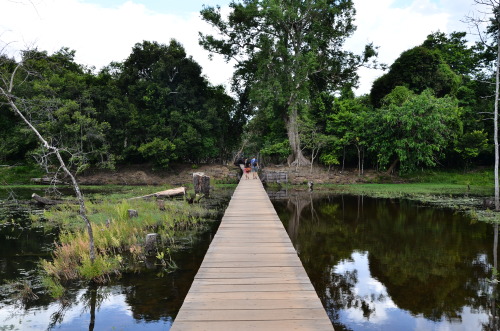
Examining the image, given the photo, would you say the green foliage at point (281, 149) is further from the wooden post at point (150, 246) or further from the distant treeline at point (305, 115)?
the wooden post at point (150, 246)

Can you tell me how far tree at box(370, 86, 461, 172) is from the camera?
22.5 meters

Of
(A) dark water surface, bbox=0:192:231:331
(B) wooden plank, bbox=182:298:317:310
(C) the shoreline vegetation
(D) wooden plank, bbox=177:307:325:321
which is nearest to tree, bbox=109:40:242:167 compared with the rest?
(C) the shoreline vegetation

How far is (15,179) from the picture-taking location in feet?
84.0

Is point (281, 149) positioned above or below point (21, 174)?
above

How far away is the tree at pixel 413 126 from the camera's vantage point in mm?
22531

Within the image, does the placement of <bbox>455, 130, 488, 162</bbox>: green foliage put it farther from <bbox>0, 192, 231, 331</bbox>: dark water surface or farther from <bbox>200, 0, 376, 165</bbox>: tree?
<bbox>0, 192, 231, 331</bbox>: dark water surface

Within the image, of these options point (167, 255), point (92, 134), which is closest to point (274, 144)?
point (92, 134)

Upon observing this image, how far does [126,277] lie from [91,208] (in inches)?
278

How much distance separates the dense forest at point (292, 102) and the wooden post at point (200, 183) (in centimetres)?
917

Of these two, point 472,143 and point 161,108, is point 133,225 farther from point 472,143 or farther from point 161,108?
point 472,143

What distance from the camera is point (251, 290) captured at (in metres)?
4.16

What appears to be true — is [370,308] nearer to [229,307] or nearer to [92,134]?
[229,307]

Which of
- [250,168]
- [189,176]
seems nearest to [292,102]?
[250,168]

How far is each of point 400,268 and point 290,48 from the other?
882 inches
